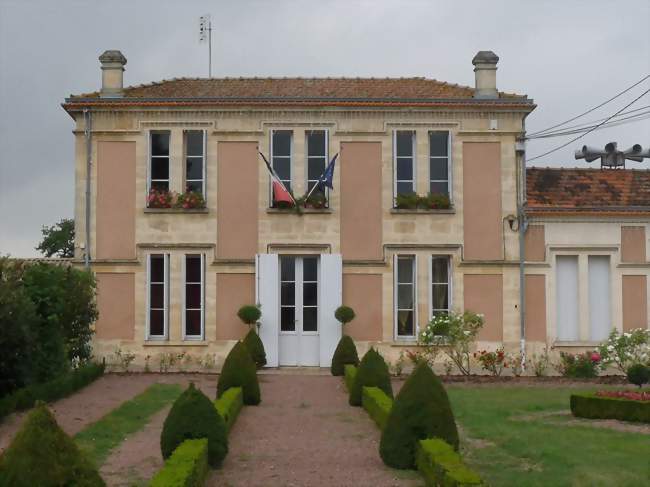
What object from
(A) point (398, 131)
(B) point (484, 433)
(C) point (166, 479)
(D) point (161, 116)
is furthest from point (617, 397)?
(D) point (161, 116)

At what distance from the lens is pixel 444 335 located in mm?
22859

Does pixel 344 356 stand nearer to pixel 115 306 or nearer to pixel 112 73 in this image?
pixel 115 306

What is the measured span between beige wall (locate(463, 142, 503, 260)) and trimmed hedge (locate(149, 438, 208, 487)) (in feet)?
45.9

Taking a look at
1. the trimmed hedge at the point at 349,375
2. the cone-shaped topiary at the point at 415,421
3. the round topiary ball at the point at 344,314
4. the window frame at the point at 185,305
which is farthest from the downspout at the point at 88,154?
the cone-shaped topiary at the point at 415,421

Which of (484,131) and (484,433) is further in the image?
(484,131)

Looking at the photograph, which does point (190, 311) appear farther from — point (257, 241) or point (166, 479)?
point (166, 479)

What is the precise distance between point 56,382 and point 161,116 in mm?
8364

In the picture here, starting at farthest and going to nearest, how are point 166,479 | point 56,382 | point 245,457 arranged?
point 56,382, point 245,457, point 166,479

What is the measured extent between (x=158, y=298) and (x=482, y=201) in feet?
26.9

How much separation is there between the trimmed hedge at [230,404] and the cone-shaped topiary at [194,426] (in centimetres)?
170

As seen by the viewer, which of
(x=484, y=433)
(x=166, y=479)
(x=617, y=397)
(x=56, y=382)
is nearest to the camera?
(x=166, y=479)

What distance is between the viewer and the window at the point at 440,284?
78.5 feet

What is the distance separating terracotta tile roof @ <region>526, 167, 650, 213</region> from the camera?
78.1 feet

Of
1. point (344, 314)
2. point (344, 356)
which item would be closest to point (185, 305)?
point (344, 314)
